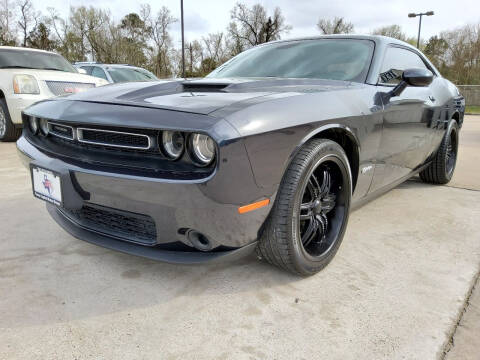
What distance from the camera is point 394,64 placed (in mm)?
2682

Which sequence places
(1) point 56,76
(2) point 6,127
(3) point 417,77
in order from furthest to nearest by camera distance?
(1) point 56,76
(2) point 6,127
(3) point 417,77

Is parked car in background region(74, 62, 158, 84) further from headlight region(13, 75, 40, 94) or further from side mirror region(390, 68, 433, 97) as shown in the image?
side mirror region(390, 68, 433, 97)

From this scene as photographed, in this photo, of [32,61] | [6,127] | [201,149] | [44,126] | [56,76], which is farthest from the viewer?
[32,61]

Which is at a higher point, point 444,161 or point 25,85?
point 25,85

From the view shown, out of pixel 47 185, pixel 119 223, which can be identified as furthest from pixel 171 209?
pixel 47 185

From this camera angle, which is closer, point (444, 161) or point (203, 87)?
point (203, 87)

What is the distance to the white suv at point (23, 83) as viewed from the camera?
5.48 m

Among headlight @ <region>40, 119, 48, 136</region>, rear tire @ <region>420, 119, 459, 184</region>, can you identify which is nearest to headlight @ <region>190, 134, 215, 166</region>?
headlight @ <region>40, 119, 48, 136</region>

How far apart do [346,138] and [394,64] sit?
101cm

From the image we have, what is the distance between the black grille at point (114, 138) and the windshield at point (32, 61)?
527cm

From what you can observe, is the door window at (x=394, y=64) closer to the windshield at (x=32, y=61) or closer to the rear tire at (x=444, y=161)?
the rear tire at (x=444, y=161)

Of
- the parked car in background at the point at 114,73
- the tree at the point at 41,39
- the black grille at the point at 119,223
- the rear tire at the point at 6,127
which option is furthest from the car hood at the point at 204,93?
the tree at the point at 41,39

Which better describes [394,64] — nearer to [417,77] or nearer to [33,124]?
[417,77]

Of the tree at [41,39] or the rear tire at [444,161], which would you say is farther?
the tree at [41,39]
